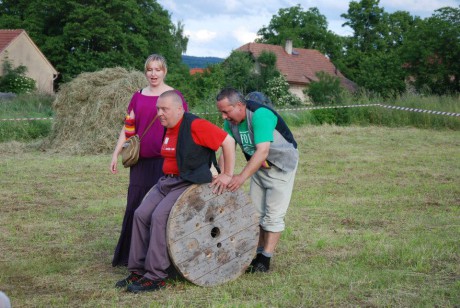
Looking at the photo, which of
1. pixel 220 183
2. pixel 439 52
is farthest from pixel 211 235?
pixel 439 52

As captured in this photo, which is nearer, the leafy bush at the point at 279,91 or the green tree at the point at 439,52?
the green tree at the point at 439,52

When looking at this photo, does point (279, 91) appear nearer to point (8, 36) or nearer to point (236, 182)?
point (8, 36)

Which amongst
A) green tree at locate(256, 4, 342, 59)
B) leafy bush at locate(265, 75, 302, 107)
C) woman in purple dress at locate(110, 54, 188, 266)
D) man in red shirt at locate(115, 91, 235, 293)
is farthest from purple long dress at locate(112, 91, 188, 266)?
green tree at locate(256, 4, 342, 59)

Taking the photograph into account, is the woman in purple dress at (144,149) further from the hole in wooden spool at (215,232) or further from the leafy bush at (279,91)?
the leafy bush at (279,91)

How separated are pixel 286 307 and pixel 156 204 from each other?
1335 millimetres

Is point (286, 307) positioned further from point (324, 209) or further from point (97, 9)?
point (97, 9)

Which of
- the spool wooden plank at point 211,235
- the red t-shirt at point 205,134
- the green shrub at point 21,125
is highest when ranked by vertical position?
the red t-shirt at point 205,134

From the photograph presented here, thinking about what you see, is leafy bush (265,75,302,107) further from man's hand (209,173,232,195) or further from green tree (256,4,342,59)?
man's hand (209,173,232,195)

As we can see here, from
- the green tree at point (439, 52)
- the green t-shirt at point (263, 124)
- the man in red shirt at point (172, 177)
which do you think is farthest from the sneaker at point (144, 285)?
the green tree at point (439, 52)

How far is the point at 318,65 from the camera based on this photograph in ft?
207

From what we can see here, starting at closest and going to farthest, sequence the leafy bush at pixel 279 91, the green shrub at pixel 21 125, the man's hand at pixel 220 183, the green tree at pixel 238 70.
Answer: the man's hand at pixel 220 183
the green shrub at pixel 21 125
the leafy bush at pixel 279 91
the green tree at pixel 238 70

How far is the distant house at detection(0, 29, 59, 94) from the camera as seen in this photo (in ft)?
152

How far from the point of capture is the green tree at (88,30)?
4616 centimetres

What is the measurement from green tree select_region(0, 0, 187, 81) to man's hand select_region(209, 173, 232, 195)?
41711 millimetres
